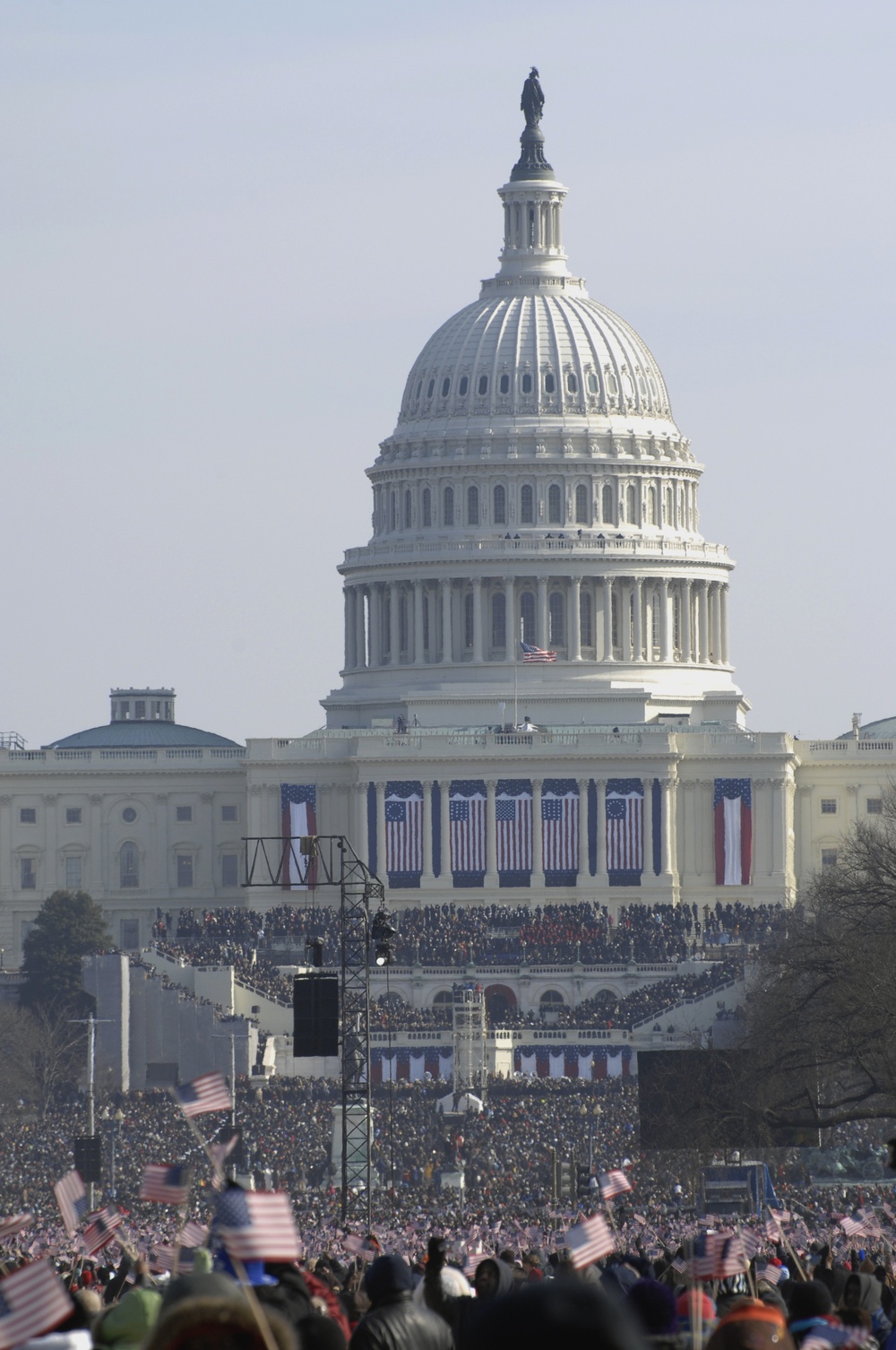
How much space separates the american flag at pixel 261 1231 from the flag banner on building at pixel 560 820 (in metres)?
161

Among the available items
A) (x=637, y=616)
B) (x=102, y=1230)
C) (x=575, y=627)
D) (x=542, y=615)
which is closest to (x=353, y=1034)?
(x=102, y=1230)

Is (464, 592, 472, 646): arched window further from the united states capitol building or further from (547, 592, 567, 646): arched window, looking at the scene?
(547, 592, 567, 646): arched window

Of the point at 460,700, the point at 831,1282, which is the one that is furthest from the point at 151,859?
the point at 831,1282

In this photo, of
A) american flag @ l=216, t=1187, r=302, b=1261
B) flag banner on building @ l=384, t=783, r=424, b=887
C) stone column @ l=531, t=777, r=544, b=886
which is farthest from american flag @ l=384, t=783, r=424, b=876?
american flag @ l=216, t=1187, r=302, b=1261

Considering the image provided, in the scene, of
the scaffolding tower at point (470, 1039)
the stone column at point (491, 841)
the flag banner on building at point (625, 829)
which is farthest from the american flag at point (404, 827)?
the scaffolding tower at point (470, 1039)

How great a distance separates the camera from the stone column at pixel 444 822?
181750 mm

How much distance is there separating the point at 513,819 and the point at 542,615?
17.4 m

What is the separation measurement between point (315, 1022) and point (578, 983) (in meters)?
90.2

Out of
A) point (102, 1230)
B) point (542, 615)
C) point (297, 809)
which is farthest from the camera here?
point (542, 615)

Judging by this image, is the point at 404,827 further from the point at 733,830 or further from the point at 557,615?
the point at 557,615

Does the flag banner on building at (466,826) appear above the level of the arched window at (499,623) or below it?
below

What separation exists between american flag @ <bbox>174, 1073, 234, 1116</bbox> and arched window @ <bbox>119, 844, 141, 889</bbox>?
159501 millimetres

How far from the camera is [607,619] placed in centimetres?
19712

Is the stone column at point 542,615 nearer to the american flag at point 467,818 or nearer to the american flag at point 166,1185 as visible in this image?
the american flag at point 467,818
